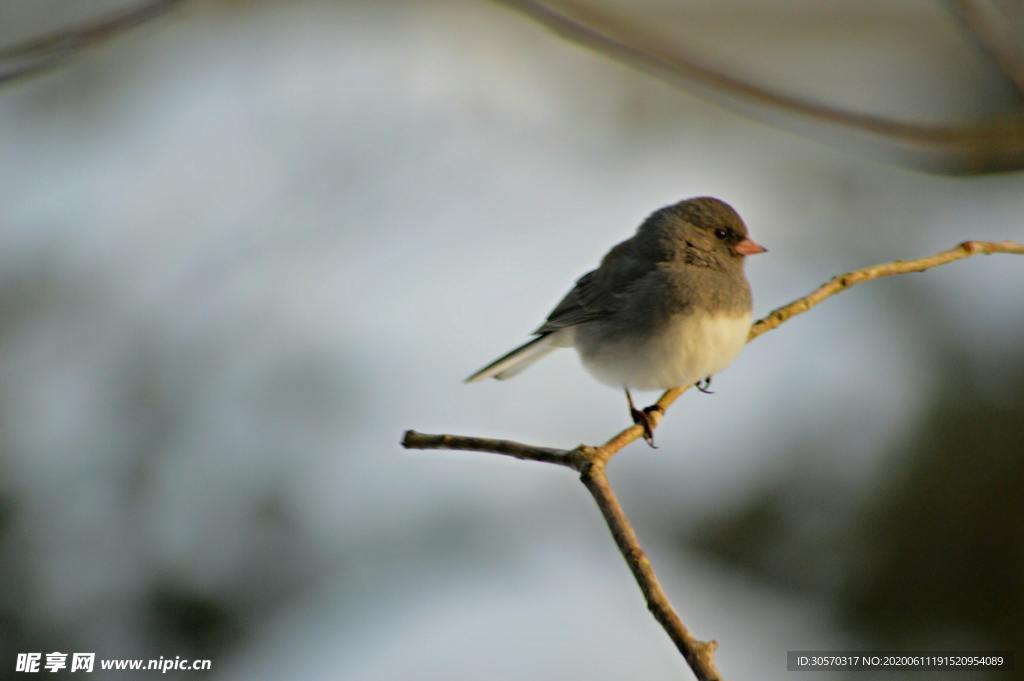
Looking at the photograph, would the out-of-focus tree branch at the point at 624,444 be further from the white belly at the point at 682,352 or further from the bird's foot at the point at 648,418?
the bird's foot at the point at 648,418

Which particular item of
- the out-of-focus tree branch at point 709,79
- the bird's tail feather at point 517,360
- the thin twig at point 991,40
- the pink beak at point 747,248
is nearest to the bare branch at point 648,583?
the out-of-focus tree branch at point 709,79

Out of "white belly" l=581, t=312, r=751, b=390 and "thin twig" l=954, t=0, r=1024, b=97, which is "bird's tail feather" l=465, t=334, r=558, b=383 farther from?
"thin twig" l=954, t=0, r=1024, b=97

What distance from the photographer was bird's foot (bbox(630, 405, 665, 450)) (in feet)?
10.7

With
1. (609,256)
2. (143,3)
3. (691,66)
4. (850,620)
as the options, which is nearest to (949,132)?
(691,66)

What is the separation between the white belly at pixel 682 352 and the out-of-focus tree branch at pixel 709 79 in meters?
1.22

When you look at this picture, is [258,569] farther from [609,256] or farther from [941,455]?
[941,455]

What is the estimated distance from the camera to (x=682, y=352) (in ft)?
10.5

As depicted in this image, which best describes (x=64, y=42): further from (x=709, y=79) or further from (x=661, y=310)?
(x=661, y=310)

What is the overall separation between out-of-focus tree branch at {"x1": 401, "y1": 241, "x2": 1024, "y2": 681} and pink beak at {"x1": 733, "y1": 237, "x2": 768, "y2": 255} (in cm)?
59

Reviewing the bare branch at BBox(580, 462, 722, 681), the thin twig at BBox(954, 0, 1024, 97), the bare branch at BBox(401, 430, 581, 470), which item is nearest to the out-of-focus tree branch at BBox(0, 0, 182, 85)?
the bare branch at BBox(401, 430, 581, 470)

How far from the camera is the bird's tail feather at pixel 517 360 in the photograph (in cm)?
352

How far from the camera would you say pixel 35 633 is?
557cm

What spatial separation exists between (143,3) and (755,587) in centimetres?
499

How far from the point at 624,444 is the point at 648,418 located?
3.31ft
